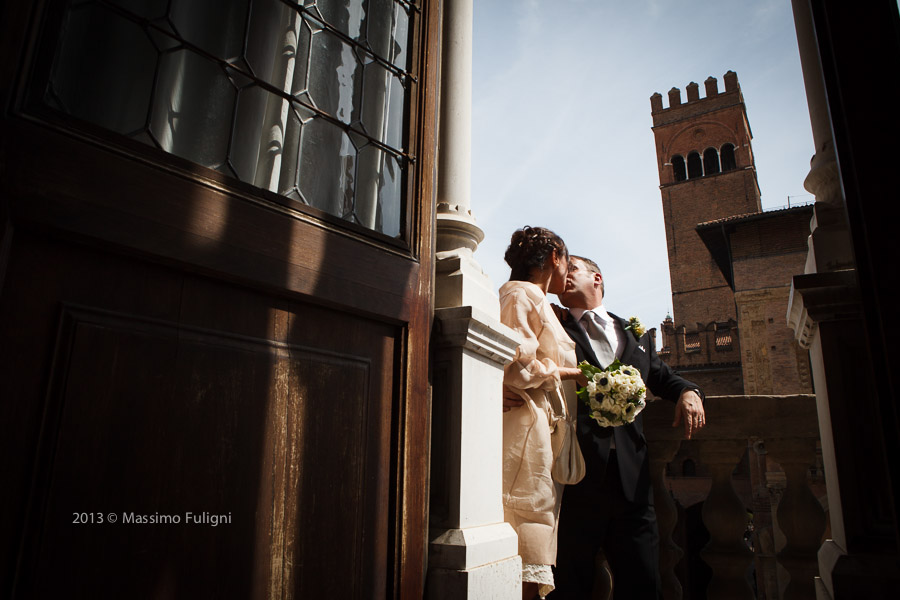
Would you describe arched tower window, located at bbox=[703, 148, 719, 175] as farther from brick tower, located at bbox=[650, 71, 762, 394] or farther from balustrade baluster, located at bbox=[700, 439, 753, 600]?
balustrade baluster, located at bbox=[700, 439, 753, 600]

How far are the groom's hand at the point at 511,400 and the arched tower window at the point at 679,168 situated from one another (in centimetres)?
4446

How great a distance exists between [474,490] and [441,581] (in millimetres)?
373

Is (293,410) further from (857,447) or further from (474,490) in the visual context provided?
(857,447)

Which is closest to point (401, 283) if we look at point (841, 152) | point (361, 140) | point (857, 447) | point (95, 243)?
point (361, 140)

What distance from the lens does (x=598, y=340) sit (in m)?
3.52

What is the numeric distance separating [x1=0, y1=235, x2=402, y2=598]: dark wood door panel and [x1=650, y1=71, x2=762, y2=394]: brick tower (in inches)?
1301

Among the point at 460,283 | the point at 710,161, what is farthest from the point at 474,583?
the point at 710,161

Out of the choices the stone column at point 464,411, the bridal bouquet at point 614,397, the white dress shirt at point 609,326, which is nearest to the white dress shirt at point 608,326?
the white dress shirt at point 609,326

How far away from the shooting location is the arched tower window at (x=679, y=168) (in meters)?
43.5

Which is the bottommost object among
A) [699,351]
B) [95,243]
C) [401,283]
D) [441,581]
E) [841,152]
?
[441,581]

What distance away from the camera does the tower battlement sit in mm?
43688

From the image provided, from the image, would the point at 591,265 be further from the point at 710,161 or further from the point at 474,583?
→ the point at 710,161

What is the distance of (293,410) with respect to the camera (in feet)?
6.31

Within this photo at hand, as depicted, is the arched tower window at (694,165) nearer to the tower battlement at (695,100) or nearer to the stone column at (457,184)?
the tower battlement at (695,100)
